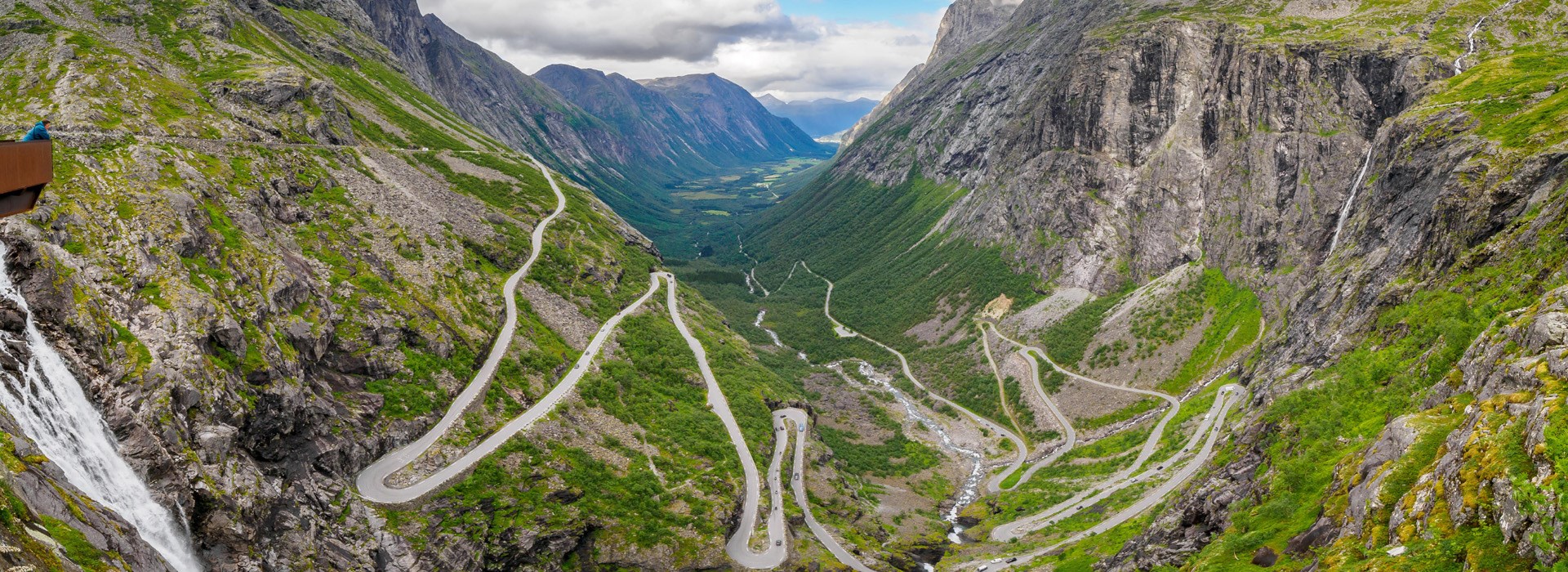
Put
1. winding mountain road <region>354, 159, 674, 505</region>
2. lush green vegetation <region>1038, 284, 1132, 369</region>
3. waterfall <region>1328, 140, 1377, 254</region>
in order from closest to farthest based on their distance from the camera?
1. winding mountain road <region>354, 159, 674, 505</region>
2. waterfall <region>1328, 140, 1377, 254</region>
3. lush green vegetation <region>1038, 284, 1132, 369</region>

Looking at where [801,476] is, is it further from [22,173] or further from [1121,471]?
[22,173]

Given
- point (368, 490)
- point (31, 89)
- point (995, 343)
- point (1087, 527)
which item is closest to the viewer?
point (368, 490)

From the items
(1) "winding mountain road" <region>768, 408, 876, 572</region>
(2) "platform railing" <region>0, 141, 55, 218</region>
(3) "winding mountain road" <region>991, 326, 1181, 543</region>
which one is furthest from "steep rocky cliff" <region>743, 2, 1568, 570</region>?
(2) "platform railing" <region>0, 141, 55, 218</region>

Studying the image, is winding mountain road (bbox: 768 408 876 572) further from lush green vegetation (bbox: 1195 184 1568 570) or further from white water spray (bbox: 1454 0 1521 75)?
white water spray (bbox: 1454 0 1521 75)

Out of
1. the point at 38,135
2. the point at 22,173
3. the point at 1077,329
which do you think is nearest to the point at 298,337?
the point at 38,135

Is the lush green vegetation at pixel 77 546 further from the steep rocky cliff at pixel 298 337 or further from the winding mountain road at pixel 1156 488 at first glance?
the winding mountain road at pixel 1156 488

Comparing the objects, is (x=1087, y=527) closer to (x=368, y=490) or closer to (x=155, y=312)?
(x=368, y=490)

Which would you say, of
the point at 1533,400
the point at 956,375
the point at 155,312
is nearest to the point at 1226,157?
the point at 956,375
